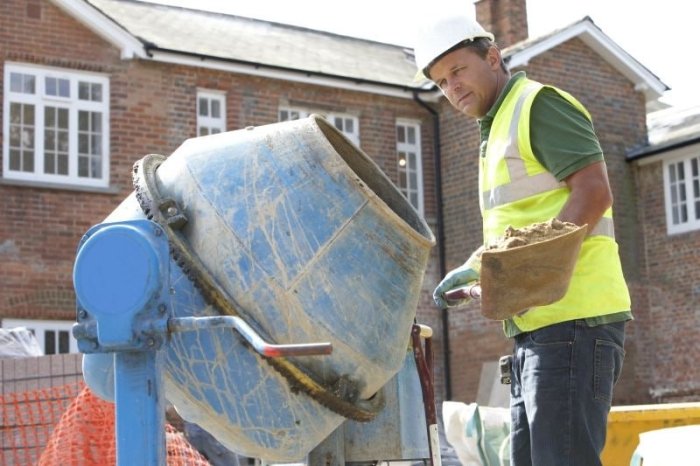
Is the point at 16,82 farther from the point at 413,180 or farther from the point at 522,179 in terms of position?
the point at 522,179

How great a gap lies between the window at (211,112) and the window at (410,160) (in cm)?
361

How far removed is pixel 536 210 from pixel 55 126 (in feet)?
49.5

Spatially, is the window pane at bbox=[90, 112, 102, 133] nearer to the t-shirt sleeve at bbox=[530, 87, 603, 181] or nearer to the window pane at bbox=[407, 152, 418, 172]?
the window pane at bbox=[407, 152, 418, 172]

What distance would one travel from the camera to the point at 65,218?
57.9ft

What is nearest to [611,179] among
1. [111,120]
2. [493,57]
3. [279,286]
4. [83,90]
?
[111,120]

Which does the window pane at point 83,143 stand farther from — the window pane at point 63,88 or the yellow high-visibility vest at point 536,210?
the yellow high-visibility vest at point 536,210

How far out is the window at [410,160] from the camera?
21531 millimetres

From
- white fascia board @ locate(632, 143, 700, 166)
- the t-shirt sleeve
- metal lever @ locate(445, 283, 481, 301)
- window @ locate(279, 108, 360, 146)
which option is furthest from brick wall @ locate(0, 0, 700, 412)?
the t-shirt sleeve

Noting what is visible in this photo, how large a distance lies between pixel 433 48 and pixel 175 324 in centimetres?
130

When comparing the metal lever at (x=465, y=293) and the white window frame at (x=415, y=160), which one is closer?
the metal lever at (x=465, y=293)

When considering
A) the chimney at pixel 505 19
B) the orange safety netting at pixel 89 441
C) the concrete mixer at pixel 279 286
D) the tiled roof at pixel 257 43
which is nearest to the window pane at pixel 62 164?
the tiled roof at pixel 257 43

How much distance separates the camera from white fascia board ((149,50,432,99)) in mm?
18719

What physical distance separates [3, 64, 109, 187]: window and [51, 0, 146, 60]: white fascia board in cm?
59

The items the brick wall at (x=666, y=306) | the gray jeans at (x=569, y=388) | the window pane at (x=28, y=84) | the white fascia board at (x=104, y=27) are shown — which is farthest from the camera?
the brick wall at (x=666, y=306)
